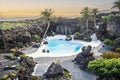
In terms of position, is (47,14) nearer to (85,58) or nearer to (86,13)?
(86,13)

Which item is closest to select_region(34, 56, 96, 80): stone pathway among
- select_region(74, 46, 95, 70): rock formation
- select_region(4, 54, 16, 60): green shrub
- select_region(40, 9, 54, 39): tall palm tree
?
select_region(74, 46, 95, 70): rock formation

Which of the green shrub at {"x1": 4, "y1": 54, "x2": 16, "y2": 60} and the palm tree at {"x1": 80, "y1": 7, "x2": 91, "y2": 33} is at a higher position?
the palm tree at {"x1": 80, "y1": 7, "x2": 91, "y2": 33}

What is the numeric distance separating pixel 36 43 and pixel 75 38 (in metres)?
13.3

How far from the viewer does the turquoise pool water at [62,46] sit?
3171 inches

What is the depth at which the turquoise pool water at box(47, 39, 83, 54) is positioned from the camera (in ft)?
264

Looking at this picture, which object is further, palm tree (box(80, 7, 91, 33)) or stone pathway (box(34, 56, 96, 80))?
palm tree (box(80, 7, 91, 33))

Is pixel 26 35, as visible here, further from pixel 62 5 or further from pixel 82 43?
pixel 62 5

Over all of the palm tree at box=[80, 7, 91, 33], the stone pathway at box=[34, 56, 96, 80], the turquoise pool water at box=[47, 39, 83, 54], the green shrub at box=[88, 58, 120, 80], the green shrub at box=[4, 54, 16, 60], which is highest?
the palm tree at box=[80, 7, 91, 33]

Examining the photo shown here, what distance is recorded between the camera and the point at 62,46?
87.0 metres

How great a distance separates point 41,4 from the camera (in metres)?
122

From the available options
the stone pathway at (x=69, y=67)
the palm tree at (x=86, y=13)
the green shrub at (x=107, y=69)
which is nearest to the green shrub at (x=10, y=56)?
the stone pathway at (x=69, y=67)

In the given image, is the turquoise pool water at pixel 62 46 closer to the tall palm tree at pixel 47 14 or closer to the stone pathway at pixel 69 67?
the tall palm tree at pixel 47 14

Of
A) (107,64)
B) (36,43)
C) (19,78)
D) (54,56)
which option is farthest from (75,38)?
(107,64)

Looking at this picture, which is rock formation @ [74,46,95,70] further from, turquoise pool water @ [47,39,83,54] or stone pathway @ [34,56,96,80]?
turquoise pool water @ [47,39,83,54]
